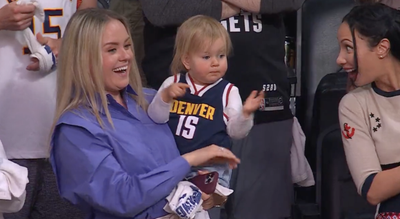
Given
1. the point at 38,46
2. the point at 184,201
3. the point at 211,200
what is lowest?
the point at 211,200

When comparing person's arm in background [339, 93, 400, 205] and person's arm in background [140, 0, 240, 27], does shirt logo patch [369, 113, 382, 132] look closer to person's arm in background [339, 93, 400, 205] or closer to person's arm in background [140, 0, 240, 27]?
person's arm in background [339, 93, 400, 205]

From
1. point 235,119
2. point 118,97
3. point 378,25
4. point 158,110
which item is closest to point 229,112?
point 235,119

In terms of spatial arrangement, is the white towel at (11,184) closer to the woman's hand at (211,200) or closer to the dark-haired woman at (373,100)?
the woman's hand at (211,200)

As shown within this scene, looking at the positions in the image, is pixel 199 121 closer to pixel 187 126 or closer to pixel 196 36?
pixel 187 126

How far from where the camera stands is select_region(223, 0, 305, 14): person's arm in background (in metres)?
2.84

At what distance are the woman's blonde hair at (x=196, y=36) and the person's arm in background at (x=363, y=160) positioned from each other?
0.48 m

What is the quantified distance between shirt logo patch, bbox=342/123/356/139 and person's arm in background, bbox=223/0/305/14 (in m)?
0.60

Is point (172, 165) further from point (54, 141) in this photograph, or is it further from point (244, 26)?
point (244, 26)

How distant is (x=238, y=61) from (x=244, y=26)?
0.15m

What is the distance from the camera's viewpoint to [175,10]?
9.25 feet

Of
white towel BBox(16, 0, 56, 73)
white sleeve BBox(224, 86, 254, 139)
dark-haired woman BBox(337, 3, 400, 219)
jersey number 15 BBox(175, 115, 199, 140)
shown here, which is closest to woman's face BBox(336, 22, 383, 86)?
dark-haired woman BBox(337, 3, 400, 219)

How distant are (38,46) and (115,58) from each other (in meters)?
0.48

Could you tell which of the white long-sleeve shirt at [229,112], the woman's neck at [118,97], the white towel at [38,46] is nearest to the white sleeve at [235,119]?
the white long-sleeve shirt at [229,112]

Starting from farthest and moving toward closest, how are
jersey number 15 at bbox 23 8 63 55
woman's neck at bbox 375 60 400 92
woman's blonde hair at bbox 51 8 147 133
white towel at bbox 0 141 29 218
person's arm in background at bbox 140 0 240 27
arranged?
person's arm in background at bbox 140 0 240 27
jersey number 15 at bbox 23 8 63 55
woman's neck at bbox 375 60 400 92
woman's blonde hair at bbox 51 8 147 133
white towel at bbox 0 141 29 218
